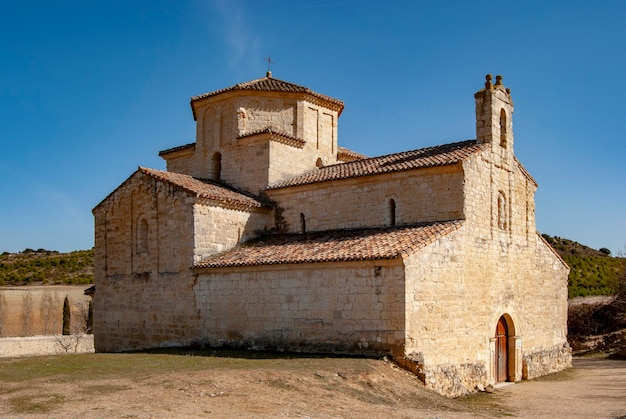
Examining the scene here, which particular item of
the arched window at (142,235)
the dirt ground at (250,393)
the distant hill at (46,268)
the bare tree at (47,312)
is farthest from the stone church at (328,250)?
the distant hill at (46,268)

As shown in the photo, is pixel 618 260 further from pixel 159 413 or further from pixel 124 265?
pixel 159 413

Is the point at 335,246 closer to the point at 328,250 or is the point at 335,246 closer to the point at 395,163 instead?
the point at 328,250

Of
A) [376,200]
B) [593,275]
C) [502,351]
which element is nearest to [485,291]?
[502,351]

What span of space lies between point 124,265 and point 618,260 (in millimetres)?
34945

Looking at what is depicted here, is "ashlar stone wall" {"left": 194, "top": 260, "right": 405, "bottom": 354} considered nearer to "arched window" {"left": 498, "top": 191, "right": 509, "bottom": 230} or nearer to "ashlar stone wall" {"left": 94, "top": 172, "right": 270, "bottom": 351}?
"ashlar stone wall" {"left": 94, "top": 172, "right": 270, "bottom": 351}

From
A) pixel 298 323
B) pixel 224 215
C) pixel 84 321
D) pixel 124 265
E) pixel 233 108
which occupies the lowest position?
pixel 84 321

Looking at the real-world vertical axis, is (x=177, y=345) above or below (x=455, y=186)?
below

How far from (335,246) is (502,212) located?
542 cm

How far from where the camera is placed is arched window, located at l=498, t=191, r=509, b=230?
18.4 m

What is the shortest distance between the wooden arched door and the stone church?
0.07 m

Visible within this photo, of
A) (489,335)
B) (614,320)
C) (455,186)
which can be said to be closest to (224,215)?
(455,186)

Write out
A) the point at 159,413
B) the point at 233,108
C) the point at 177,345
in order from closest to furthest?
the point at 159,413 → the point at 177,345 → the point at 233,108

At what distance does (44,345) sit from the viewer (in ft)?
94.2

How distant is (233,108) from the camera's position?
22.3 m
